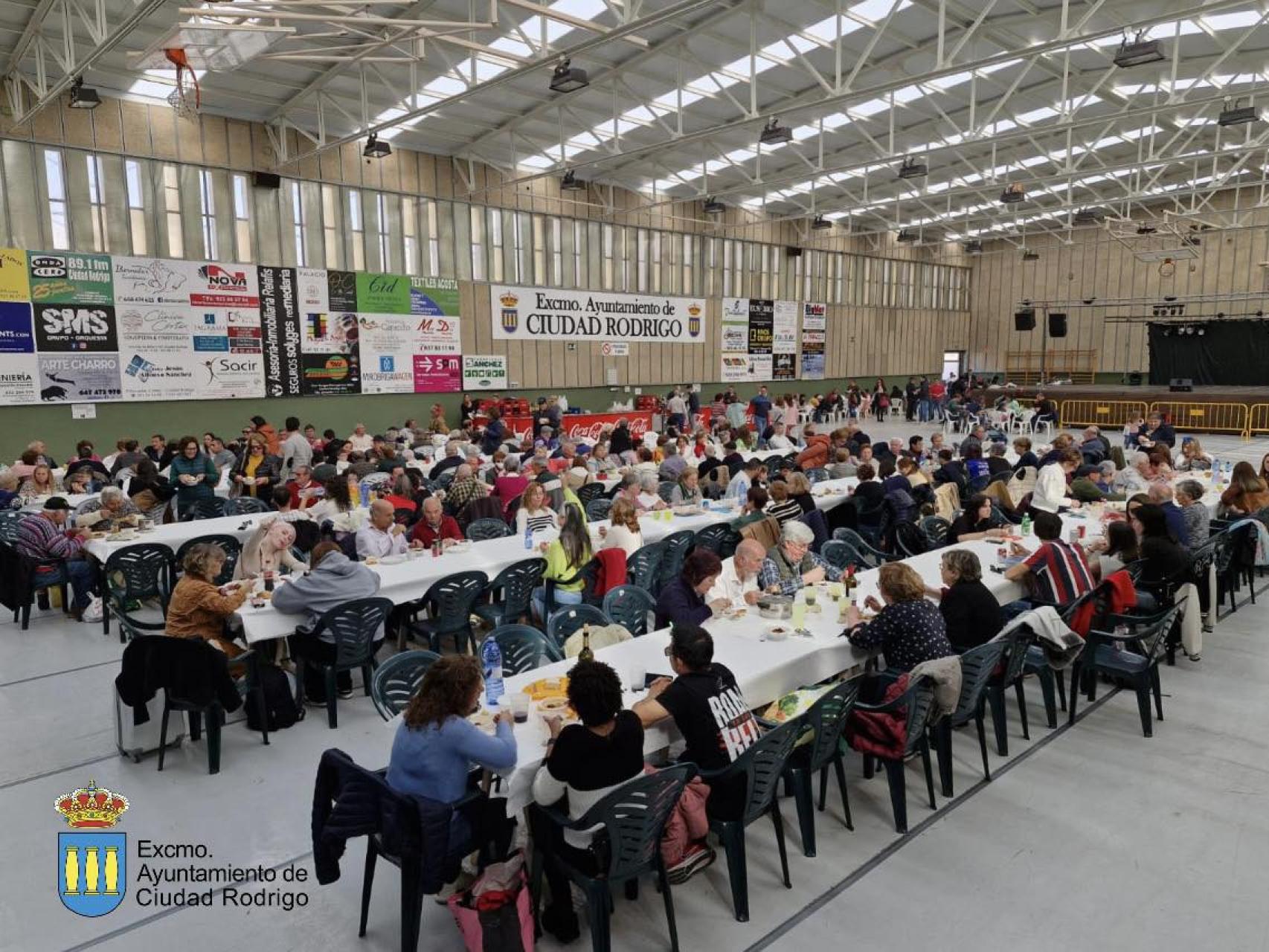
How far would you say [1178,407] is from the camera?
22484 mm

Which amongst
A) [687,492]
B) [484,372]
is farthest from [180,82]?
[484,372]

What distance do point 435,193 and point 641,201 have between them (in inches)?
248

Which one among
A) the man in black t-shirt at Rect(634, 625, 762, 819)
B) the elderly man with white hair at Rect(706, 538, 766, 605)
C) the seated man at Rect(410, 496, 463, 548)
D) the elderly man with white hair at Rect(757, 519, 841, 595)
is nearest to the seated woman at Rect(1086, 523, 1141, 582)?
the elderly man with white hair at Rect(757, 519, 841, 595)

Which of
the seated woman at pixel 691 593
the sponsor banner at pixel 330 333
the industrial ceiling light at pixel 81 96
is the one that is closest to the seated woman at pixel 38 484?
the industrial ceiling light at pixel 81 96

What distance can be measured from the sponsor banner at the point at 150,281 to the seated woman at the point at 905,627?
48.8ft

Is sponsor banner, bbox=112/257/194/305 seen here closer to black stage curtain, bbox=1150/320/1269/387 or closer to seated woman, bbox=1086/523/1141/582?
seated woman, bbox=1086/523/1141/582

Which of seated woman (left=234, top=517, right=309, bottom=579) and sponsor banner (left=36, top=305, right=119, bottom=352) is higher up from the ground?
sponsor banner (left=36, top=305, right=119, bottom=352)

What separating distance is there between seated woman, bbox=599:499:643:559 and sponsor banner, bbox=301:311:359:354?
12.5 meters

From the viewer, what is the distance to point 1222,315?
91.0 feet

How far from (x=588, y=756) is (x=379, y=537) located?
3.92m

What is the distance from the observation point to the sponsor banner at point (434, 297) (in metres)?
18.1

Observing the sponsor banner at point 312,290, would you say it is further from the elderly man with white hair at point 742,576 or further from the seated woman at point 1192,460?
the seated woman at point 1192,460

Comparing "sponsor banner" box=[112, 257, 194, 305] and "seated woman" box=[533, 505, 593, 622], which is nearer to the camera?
"seated woman" box=[533, 505, 593, 622]

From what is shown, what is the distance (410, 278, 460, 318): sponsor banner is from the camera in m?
18.1
